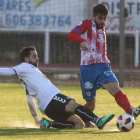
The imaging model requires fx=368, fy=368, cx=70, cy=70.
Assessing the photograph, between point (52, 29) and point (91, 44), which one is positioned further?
point (52, 29)

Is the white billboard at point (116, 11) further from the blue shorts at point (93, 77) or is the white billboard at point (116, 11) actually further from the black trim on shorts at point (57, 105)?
the black trim on shorts at point (57, 105)

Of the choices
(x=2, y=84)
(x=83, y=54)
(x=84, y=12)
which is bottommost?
(x=2, y=84)

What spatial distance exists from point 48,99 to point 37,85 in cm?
22

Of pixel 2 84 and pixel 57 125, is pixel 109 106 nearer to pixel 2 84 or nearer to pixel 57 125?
pixel 57 125

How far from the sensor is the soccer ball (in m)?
4.08

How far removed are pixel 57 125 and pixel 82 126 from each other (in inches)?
12.1

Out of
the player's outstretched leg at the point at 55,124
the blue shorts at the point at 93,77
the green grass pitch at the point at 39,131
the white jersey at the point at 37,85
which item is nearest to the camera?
the green grass pitch at the point at 39,131

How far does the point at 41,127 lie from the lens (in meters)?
4.50

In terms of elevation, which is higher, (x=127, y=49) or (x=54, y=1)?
(x=54, y=1)

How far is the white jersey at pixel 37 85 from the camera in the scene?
433cm

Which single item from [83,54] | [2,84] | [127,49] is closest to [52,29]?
[2,84]

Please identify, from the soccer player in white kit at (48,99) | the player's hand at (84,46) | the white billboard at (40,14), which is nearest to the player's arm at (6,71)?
the soccer player in white kit at (48,99)

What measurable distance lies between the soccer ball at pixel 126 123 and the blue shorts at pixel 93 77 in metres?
0.59

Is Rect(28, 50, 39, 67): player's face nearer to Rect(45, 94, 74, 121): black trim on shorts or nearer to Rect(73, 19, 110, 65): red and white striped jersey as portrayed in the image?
Rect(45, 94, 74, 121): black trim on shorts
